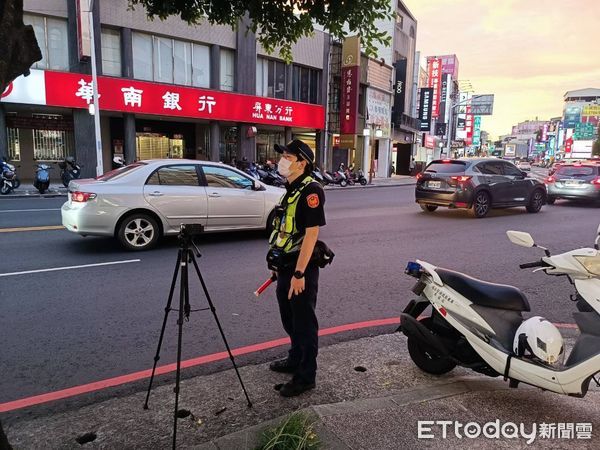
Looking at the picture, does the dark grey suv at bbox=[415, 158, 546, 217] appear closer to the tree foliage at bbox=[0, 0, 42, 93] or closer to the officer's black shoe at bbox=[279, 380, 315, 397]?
the officer's black shoe at bbox=[279, 380, 315, 397]

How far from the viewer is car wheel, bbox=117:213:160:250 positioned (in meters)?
7.59

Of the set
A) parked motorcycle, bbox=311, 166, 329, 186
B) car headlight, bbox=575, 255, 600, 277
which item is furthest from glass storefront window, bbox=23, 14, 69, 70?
car headlight, bbox=575, 255, 600, 277

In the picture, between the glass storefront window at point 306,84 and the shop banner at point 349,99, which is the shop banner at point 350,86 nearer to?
the shop banner at point 349,99

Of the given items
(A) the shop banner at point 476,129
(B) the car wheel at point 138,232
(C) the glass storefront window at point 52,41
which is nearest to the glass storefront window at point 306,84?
(C) the glass storefront window at point 52,41

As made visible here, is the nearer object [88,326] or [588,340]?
[588,340]

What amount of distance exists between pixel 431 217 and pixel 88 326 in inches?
393

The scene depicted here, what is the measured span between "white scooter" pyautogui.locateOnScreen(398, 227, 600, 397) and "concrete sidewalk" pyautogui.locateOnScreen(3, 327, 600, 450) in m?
0.22

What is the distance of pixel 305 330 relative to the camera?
3.26m

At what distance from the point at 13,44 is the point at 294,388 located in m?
2.69

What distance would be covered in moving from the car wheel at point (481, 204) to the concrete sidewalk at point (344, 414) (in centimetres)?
952

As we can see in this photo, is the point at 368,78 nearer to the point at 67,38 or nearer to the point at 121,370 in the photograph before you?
the point at 67,38

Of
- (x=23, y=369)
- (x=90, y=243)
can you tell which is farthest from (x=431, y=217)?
(x=23, y=369)

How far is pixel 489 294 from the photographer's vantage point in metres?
3.31

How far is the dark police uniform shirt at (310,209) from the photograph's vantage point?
3.12 m
